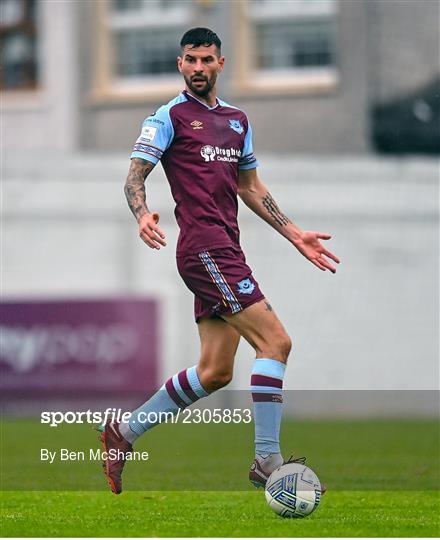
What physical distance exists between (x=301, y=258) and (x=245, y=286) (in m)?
8.86

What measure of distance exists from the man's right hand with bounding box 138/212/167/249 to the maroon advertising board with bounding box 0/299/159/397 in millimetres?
8667

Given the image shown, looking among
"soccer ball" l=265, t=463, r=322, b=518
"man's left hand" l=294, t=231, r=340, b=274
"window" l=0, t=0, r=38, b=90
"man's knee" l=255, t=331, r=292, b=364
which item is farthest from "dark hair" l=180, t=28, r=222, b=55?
"window" l=0, t=0, r=38, b=90

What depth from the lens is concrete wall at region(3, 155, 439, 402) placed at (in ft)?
50.0

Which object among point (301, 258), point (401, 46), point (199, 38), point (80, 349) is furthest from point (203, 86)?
point (401, 46)

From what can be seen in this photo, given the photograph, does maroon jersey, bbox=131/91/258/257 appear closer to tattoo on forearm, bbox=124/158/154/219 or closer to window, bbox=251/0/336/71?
tattoo on forearm, bbox=124/158/154/219

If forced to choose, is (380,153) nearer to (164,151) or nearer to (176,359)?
(176,359)

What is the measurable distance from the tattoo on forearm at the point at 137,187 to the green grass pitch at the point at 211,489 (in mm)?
1281

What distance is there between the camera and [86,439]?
33.0 feet

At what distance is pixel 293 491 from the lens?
6340 mm

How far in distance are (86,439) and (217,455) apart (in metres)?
0.85

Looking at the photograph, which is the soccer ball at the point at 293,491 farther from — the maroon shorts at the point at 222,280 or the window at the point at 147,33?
the window at the point at 147,33

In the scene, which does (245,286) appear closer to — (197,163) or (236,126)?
(197,163)

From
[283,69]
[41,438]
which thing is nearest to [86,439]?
[41,438]

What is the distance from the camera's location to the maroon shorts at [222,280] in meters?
6.47
